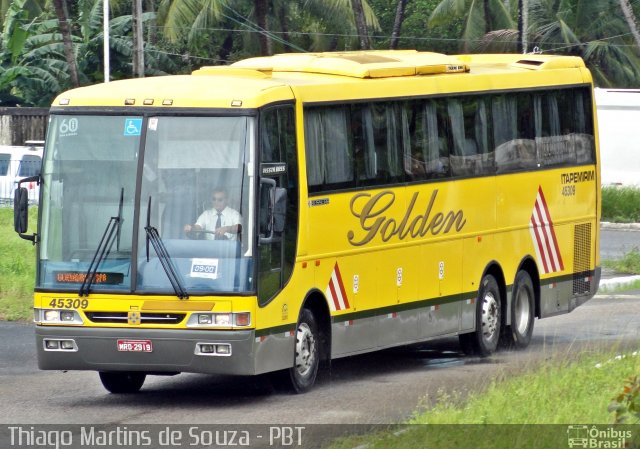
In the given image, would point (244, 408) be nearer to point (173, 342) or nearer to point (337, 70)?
point (173, 342)

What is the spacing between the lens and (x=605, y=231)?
38.4 m

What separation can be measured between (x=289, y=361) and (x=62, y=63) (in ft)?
133

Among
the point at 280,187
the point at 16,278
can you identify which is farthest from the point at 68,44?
the point at 280,187

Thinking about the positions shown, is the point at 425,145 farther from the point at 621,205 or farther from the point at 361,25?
the point at 361,25

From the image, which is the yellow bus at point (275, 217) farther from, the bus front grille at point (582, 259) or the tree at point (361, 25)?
the tree at point (361, 25)

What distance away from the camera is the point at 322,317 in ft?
46.3

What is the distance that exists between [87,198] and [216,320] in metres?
1.62

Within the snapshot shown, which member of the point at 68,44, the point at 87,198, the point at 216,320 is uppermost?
the point at 68,44

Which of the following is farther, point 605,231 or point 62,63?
point 62,63

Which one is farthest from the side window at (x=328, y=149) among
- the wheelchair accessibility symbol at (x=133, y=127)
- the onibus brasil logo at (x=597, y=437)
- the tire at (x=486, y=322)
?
the onibus brasil logo at (x=597, y=437)

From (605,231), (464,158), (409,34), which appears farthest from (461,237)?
(409,34)

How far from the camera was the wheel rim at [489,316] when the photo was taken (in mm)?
17047

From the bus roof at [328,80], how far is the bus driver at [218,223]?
3.03ft

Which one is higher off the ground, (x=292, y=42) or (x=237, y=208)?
(x=292, y=42)
